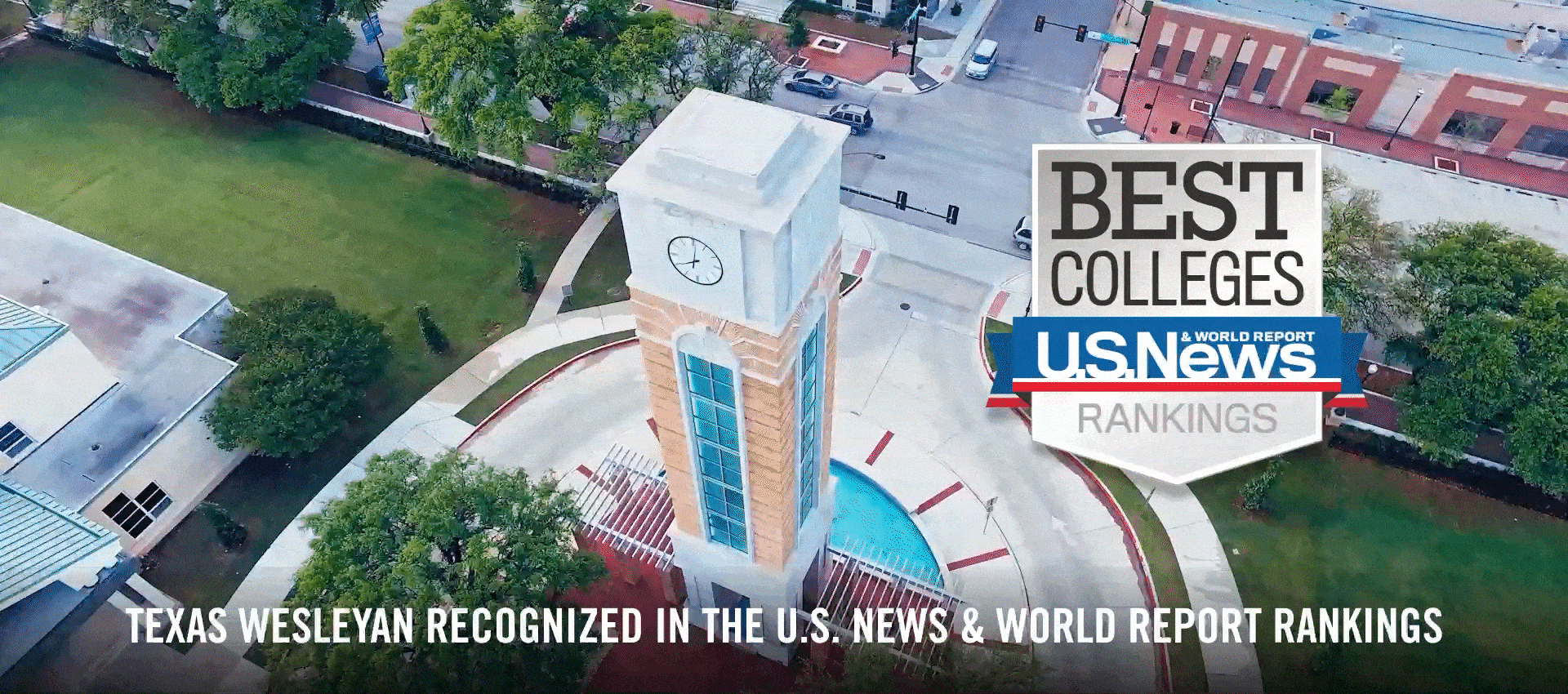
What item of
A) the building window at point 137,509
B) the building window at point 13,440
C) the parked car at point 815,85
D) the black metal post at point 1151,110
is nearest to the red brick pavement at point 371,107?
the parked car at point 815,85

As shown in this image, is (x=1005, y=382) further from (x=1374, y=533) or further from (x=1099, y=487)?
(x=1374, y=533)

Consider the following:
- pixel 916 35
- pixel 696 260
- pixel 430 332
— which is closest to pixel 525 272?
pixel 430 332

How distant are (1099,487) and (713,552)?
17922 millimetres

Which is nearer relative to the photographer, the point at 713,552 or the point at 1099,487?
the point at 713,552

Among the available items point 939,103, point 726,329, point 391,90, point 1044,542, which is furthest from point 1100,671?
point 391,90

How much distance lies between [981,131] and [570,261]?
26.6 metres

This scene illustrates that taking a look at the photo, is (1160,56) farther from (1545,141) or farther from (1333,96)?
(1545,141)

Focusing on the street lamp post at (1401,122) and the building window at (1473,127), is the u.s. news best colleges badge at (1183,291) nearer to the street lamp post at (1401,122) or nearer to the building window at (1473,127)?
the street lamp post at (1401,122)

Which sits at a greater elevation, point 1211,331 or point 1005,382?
point 1211,331

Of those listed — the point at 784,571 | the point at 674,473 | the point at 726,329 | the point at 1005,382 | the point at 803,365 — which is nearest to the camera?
the point at 726,329

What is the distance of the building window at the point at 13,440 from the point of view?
34344 mm

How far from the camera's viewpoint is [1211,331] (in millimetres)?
33469

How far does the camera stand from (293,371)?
3756 cm

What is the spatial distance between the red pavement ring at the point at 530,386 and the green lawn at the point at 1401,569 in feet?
89.6
